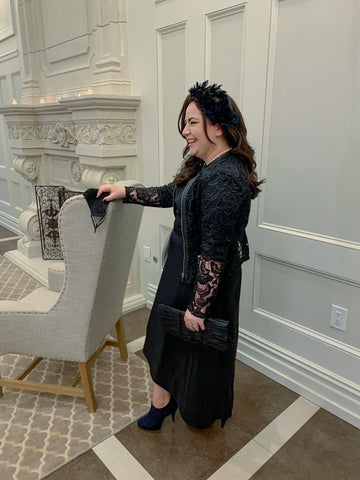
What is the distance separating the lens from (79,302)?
1.59m

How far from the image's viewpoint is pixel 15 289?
3139 mm

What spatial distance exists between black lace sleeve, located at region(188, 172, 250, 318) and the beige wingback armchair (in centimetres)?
44

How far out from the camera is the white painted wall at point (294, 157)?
1.56m

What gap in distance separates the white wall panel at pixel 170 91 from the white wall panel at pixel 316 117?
0.67 m

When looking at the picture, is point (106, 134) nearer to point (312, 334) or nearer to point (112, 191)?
point (112, 191)

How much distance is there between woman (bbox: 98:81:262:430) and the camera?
1.22 meters

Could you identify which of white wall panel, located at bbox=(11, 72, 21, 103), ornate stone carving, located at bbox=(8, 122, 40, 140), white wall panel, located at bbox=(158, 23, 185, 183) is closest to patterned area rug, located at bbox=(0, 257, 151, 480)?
white wall panel, located at bbox=(158, 23, 185, 183)

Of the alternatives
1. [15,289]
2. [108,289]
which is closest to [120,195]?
[108,289]

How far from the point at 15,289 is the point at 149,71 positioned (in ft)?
6.90

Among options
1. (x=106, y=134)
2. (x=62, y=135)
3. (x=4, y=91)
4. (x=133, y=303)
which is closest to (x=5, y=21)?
(x=4, y=91)

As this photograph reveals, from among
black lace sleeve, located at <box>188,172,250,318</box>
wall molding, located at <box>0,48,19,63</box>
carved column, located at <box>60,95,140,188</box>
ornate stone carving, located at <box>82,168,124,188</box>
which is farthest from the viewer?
wall molding, located at <box>0,48,19,63</box>

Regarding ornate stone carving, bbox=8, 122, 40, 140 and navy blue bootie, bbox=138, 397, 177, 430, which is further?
ornate stone carving, bbox=8, 122, 40, 140

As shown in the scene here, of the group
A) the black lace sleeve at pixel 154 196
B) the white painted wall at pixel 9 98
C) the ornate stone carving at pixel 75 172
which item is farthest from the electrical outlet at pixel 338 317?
the white painted wall at pixel 9 98

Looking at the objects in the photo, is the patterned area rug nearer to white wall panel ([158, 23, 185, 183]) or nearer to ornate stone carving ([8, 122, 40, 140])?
white wall panel ([158, 23, 185, 183])
